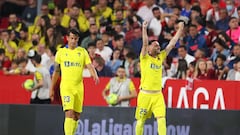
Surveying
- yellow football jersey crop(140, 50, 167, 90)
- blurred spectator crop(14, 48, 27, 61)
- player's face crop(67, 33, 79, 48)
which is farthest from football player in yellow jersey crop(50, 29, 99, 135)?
blurred spectator crop(14, 48, 27, 61)

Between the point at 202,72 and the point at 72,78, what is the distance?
13.2 feet

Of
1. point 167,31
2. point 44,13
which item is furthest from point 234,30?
point 44,13

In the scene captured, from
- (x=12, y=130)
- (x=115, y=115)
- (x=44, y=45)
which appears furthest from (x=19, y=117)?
(x=44, y=45)

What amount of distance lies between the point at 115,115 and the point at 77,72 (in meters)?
1.79

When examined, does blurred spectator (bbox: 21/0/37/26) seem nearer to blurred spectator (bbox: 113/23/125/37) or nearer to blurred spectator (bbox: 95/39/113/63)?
blurred spectator (bbox: 113/23/125/37)

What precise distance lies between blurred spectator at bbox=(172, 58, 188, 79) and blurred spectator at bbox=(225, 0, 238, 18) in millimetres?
2108

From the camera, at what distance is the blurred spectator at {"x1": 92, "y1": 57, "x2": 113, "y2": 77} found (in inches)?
820

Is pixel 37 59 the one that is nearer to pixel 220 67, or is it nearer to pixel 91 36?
pixel 91 36

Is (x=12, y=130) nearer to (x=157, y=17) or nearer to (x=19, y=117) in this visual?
(x=19, y=117)

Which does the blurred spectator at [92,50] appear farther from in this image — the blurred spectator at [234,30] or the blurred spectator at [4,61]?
the blurred spectator at [234,30]

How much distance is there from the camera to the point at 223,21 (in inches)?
848

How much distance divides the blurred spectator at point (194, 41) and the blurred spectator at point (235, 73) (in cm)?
170

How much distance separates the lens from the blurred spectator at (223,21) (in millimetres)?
21438

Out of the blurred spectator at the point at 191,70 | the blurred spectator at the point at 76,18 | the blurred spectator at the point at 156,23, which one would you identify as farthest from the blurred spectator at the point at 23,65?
the blurred spectator at the point at 191,70
